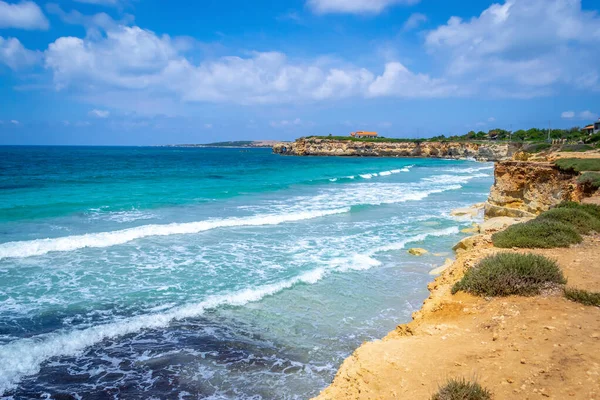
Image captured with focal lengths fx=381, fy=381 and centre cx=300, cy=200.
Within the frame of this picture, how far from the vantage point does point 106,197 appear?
28.6 m

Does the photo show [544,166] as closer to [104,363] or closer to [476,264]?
[476,264]

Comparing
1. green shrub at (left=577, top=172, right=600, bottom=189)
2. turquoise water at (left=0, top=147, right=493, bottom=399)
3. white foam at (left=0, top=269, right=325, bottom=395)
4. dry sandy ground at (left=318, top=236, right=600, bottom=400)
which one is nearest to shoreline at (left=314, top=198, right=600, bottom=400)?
dry sandy ground at (left=318, top=236, right=600, bottom=400)

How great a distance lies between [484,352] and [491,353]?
0.09m

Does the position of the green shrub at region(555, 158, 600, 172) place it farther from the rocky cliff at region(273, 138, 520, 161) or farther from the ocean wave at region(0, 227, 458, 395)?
the rocky cliff at region(273, 138, 520, 161)

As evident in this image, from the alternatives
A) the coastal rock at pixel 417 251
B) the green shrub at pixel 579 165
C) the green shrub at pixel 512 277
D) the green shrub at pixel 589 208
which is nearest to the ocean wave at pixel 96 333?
the coastal rock at pixel 417 251

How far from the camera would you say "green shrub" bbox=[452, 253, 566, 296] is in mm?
6934

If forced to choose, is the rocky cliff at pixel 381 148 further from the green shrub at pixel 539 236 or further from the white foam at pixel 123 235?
the green shrub at pixel 539 236

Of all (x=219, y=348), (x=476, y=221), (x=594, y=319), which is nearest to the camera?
(x=594, y=319)

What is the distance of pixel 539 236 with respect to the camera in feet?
32.5

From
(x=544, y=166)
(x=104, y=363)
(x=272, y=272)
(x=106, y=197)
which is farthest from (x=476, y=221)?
(x=106, y=197)

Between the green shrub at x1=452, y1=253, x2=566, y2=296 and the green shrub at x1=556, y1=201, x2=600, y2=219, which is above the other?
the green shrub at x1=556, y1=201, x2=600, y2=219

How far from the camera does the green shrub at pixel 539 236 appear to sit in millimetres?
9617

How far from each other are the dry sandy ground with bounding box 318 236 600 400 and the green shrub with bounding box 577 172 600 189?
35.1 feet

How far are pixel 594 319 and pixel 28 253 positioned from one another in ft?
55.9
